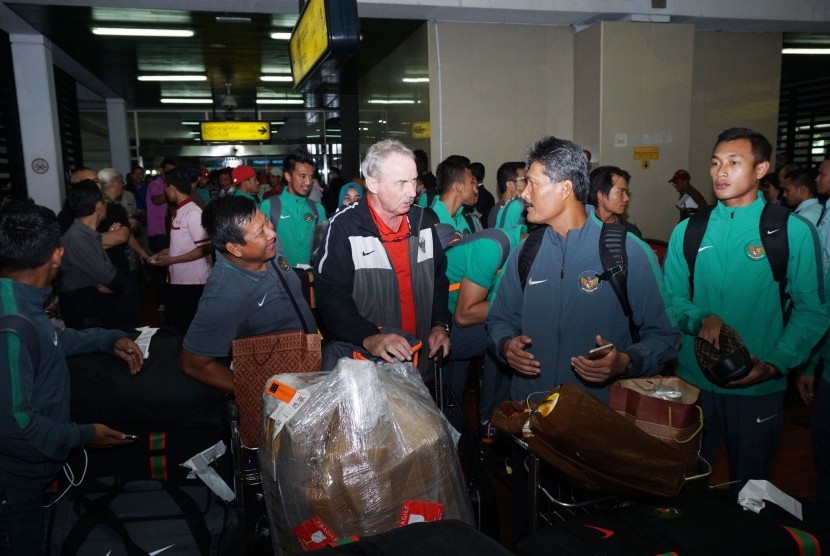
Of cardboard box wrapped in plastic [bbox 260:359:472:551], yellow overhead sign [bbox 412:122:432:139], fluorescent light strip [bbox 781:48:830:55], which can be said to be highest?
fluorescent light strip [bbox 781:48:830:55]

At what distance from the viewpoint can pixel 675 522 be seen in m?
1.48

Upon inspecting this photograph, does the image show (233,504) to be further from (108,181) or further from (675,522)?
(108,181)

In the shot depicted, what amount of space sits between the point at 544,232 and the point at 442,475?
1071mm

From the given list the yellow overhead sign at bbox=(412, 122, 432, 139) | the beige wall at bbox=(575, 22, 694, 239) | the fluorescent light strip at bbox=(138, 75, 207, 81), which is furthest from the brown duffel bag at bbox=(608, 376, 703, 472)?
the fluorescent light strip at bbox=(138, 75, 207, 81)

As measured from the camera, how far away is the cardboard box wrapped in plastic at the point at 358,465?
1427 mm

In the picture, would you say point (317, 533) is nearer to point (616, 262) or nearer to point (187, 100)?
point (616, 262)

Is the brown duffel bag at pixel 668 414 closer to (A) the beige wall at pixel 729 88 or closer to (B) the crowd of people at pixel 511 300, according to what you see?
(B) the crowd of people at pixel 511 300

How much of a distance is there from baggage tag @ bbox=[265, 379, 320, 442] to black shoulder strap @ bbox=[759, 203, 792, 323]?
73.2 inches

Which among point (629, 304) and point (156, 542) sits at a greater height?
point (629, 304)

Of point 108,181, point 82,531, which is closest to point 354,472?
point 82,531

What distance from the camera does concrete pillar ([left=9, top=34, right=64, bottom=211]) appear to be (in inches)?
305

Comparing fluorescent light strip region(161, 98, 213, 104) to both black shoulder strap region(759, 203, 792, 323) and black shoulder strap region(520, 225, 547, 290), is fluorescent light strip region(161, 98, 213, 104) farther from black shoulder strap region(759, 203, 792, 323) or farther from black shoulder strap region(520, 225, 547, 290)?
black shoulder strap region(759, 203, 792, 323)

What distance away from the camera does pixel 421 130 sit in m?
7.97

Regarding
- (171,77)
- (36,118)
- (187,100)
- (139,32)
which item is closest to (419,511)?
(36,118)
